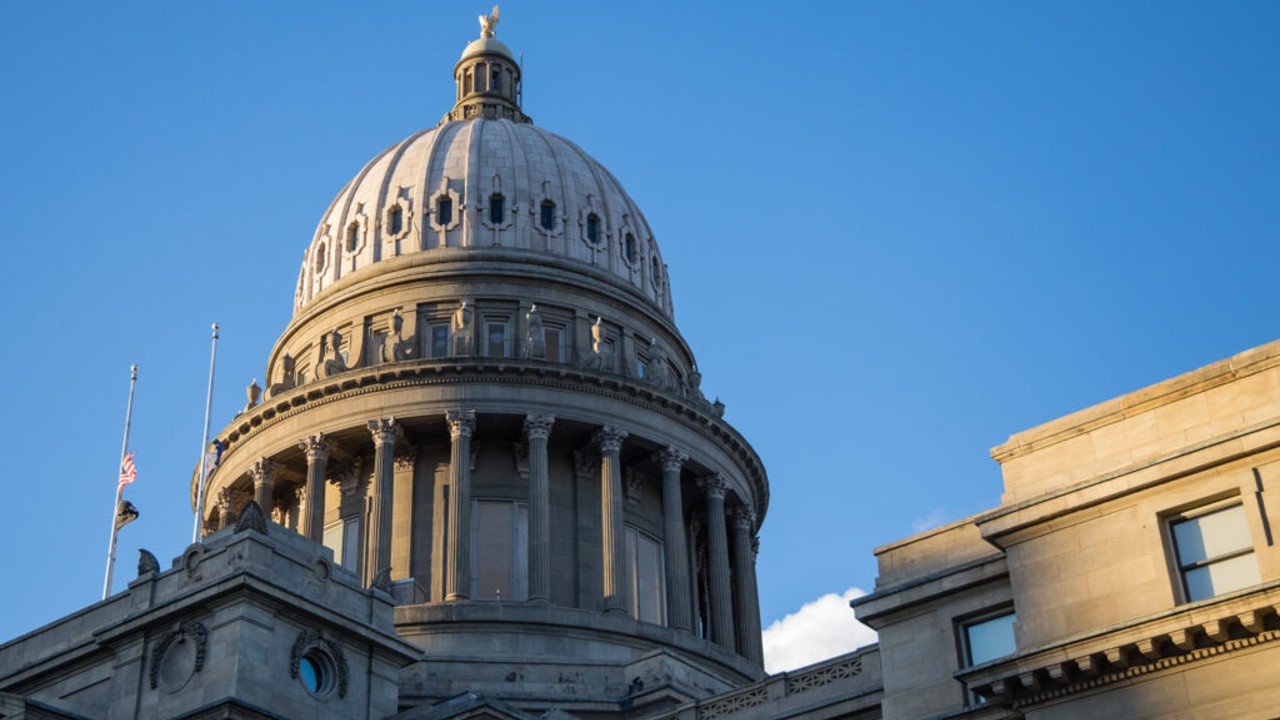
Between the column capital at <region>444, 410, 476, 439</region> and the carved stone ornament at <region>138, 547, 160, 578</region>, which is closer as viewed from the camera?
the carved stone ornament at <region>138, 547, 160, 578</region>

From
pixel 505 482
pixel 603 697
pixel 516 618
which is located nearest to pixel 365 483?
pixel 505 482

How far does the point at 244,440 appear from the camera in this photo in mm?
65875

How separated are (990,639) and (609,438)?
30.3m

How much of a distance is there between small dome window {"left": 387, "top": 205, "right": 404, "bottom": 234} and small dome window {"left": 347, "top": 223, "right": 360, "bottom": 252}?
60.5 inches

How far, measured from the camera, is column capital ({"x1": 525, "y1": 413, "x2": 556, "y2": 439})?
61.6m

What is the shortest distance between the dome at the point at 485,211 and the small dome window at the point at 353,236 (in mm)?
40

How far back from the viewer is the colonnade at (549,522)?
A: 59500 millimetres

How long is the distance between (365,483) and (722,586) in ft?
45.1

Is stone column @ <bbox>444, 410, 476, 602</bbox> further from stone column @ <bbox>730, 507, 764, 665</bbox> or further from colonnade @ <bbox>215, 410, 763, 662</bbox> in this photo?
stone column @ <bbox>730, 507, 764, 665</bbox>

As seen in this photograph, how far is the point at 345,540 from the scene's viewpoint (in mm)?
62969

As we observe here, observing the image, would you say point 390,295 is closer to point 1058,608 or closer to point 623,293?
point 623,293

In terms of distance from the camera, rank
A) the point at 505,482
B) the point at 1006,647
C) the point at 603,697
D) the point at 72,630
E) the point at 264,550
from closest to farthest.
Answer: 1. the point at 1006,647
2. the point at 264,550
3. the point at 72,630
4. the point at 603,697
5. the point at 505,482

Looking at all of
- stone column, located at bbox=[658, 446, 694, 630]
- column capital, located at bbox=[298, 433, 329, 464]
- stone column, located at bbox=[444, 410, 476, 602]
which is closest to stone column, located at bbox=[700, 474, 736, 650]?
stone column, located at bbox=[658, 446, 694, 630]

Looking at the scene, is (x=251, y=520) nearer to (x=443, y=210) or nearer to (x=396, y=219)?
(x=443, y=210)
